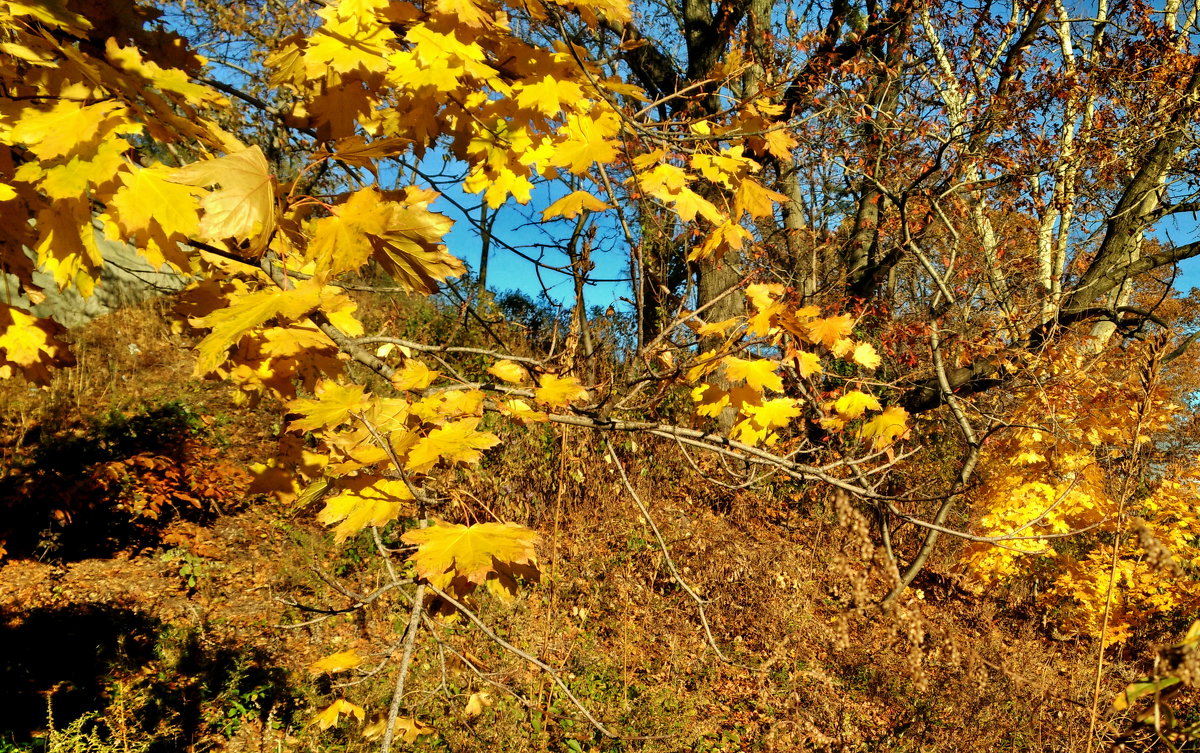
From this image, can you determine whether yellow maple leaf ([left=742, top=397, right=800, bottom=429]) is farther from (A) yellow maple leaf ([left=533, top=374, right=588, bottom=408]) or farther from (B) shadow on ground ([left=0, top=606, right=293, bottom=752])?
(B) shadow on ground ([left=0, top=606, right=293, bottom=752])

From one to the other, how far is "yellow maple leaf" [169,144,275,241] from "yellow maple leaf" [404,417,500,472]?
52cm

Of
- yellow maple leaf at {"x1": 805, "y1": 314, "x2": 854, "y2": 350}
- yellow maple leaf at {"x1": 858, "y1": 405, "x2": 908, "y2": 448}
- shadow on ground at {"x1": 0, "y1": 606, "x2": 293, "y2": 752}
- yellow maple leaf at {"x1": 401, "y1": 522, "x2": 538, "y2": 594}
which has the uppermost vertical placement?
yellow maple leaf at {"x1": 805, "y1": 314, "x2": 854, "y2": 350}

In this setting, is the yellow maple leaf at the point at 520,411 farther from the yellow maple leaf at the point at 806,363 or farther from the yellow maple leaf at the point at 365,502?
the yellow maple leaf at the point at 806,363

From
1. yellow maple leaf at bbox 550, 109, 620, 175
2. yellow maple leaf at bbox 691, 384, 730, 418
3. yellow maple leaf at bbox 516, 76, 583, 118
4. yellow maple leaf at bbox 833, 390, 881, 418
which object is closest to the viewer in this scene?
yellow maple leaf at bbox 516, 76, 583, 118

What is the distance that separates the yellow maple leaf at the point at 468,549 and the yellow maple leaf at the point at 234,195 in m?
0.60

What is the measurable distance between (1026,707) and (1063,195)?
4.56 meters

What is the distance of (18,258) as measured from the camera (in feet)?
4.11

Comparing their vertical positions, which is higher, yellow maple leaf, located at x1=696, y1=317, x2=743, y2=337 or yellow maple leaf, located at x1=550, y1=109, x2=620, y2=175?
yellow maple leaf, located at x1=550, y1=109, x2=620, y2=175

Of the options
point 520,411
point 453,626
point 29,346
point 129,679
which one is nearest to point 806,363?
point 520,411

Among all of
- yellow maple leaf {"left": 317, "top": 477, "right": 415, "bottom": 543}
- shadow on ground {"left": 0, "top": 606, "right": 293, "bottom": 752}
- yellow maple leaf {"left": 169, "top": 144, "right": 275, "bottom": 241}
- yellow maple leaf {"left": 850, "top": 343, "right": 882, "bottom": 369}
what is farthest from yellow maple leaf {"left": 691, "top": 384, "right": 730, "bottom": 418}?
shadow on ground {"left": 0, "top": 606, "right": 293, "bottom": 752}

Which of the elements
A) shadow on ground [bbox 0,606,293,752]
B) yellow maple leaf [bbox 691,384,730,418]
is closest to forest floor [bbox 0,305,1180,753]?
shadow on ground [bbox 0,606,293,752]

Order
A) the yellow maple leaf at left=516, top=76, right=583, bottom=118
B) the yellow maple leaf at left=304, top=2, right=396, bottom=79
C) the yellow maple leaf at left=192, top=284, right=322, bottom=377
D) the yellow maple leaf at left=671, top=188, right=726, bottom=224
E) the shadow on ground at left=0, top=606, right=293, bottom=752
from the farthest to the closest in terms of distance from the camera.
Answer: the shadow on ground at left=0, top=606, right=293, bottom=752 → the yellow maple leaf at left=671, top=188, right=726, bottom=224 → the yellow maple leaf at left=516, top=76, right=583, bottom=118 → the yellow maple leaf at left=304, top=2, right=396, bottom=79 → the yellow maple leaf at left=192, top=284, right=322, bottom=377

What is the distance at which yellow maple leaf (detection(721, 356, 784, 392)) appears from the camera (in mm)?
1477

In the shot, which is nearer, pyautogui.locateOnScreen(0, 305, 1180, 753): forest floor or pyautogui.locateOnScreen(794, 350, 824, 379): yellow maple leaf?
pyautogui.locateOnScreen(794, 350, 824, 379): yellow maple leaf
